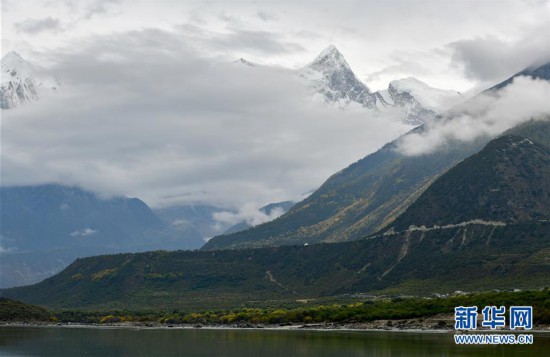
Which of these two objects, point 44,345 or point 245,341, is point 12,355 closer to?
point 44,345

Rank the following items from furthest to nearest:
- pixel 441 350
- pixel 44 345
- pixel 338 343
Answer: pixel 44 345, pixel 338 343, pixel 441 350

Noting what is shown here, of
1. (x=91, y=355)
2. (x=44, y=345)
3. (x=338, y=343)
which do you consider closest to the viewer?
(x=91, y=355)

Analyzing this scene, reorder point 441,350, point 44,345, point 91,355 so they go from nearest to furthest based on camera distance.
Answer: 1. point 441,350
2. point 91,355
3. point 44,345

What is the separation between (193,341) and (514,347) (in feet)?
225

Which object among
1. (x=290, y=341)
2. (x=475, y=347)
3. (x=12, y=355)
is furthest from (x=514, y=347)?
(x=12, y=355)

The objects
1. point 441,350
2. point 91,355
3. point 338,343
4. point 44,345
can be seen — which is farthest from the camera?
point 44,345

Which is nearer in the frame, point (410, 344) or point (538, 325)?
point (410, 344)

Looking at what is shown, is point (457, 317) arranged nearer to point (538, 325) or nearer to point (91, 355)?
point (538, 325)

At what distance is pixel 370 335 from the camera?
198m

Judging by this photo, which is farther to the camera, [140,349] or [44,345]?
[44,345]

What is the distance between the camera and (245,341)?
188 m

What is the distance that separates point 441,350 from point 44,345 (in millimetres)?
83742

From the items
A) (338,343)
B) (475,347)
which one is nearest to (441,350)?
(475,347)

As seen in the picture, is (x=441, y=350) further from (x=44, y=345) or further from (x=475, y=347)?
(x=44, y=345)
